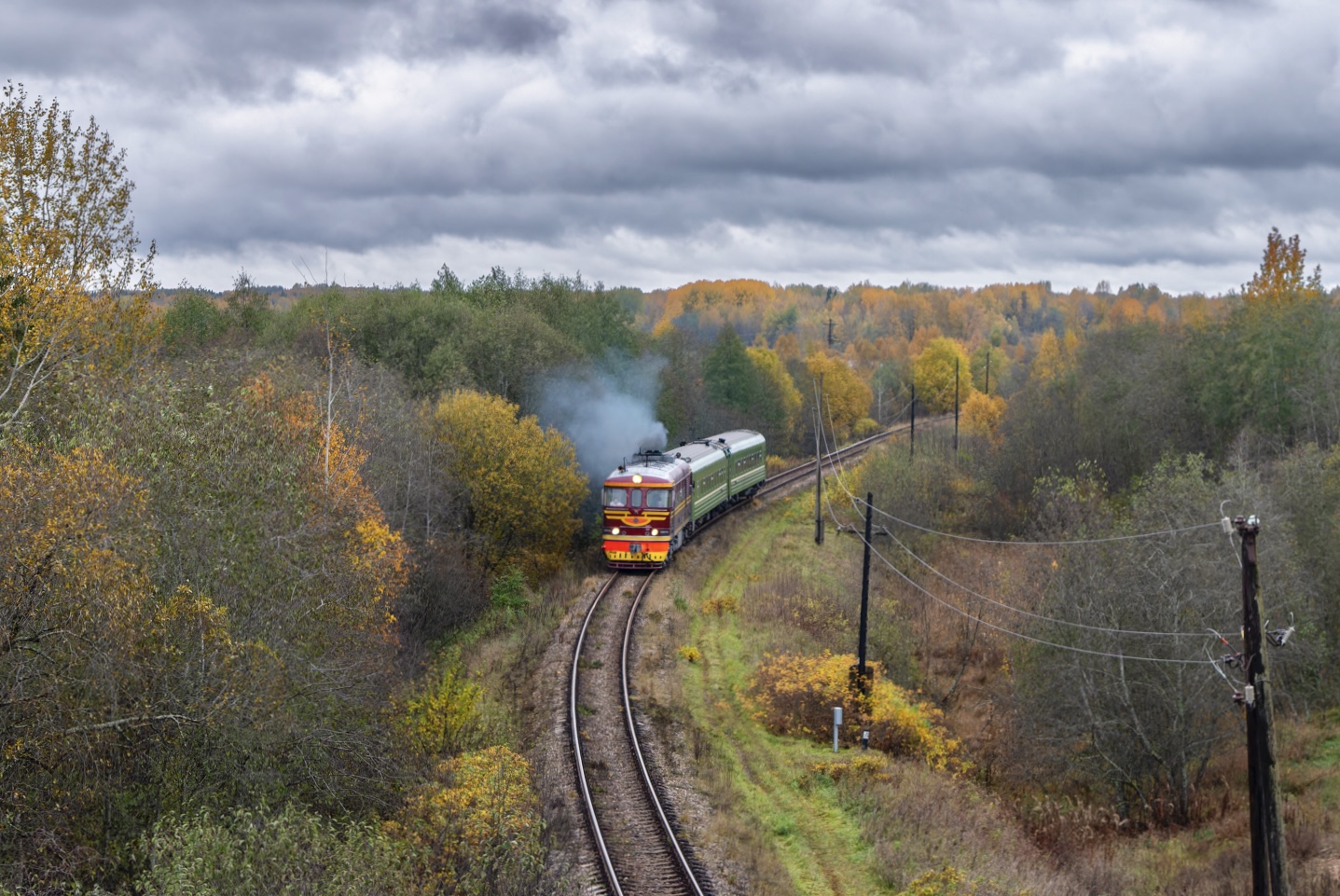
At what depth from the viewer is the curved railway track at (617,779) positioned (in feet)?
48.4

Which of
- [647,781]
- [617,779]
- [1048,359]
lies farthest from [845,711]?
[1048,359]

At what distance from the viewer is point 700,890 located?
14289 millimetres

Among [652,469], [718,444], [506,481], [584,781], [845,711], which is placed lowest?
[845,711]

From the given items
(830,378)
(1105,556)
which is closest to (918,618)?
(1105,556)

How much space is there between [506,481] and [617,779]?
16.5m

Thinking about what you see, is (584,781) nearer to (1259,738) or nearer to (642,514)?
(1259,738)

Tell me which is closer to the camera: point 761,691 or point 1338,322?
point 761,691

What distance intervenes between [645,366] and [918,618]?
25.5m

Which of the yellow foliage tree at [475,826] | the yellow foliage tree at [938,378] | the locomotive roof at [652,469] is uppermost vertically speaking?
the yellow foliage tree at [938,378]

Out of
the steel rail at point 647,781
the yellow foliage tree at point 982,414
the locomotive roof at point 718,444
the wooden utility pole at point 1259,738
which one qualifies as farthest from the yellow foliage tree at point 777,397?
the wooden utility pole at point 1259,738

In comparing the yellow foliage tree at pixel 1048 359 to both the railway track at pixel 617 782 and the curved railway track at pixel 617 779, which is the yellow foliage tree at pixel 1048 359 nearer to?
the curved railway track at pixel 617 779

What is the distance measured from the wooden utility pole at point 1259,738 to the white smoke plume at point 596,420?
29.2 meters

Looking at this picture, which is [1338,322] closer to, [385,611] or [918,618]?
[918,618]

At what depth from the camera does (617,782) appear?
18.0 m
